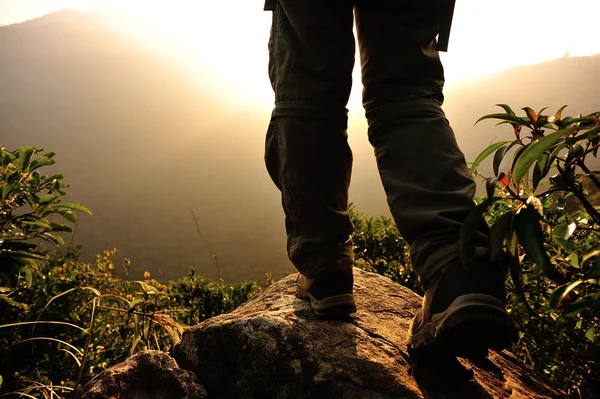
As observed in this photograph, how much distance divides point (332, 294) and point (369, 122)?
57cm

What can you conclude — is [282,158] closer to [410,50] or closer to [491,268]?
[410,50]

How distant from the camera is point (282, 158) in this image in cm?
138

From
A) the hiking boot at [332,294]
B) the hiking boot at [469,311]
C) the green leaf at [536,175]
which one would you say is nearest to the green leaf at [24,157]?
the hiking boot at [332,294]

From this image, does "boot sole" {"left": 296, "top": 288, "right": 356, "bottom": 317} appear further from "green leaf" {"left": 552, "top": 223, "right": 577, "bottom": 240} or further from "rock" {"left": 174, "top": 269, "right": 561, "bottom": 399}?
"green leaf" {"left": 552, "top": 223, "right": 577, "bottom": 240}

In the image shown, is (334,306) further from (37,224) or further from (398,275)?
(398,275)

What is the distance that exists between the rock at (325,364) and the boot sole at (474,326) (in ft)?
0.61

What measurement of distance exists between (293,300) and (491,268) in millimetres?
795

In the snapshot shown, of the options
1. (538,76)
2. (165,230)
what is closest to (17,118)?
(165,230)

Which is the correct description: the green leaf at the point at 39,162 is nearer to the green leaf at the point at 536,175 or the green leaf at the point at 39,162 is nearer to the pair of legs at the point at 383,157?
the pair of legs at the point at 383,157

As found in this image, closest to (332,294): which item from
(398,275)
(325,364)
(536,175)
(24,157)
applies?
(325,364)

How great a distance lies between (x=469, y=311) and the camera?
922mm

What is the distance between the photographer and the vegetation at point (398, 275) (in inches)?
34.0

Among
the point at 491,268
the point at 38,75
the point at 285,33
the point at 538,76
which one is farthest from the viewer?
the point at 38,75

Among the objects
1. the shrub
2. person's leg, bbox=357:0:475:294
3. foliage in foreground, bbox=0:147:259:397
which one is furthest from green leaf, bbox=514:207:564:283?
foliage in foreground, bbox=0:147:259:397
